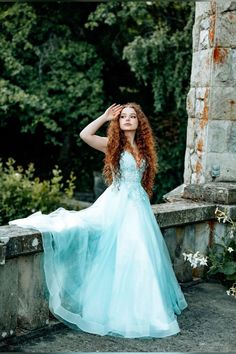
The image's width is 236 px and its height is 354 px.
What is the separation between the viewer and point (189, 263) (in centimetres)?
466

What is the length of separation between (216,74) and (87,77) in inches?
254

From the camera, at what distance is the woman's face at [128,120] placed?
3.99 meters

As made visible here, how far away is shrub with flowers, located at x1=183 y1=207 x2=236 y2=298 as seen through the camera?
4.41 metres

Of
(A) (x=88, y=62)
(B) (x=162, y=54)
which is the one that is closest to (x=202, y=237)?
(B) (x=162, y=54)

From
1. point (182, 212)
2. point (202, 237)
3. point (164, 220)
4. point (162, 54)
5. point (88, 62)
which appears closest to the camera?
point (164, 220)

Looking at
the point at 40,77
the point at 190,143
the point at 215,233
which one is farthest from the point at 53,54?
the point at 215,233

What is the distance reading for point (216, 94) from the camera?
4852 mm

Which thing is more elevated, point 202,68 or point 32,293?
point 202,68

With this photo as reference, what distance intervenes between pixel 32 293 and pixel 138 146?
4.19 feet

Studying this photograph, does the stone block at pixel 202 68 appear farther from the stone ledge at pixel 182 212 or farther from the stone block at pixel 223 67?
the stone ledge at pixel 182 212

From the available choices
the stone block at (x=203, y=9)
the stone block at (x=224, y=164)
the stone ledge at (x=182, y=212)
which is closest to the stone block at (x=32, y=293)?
the stone ledge at (x=182, y=212)

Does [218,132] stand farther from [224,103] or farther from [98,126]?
[98,126]

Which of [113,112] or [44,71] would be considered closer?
[113,112]

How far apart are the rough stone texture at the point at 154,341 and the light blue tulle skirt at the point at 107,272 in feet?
0.22
